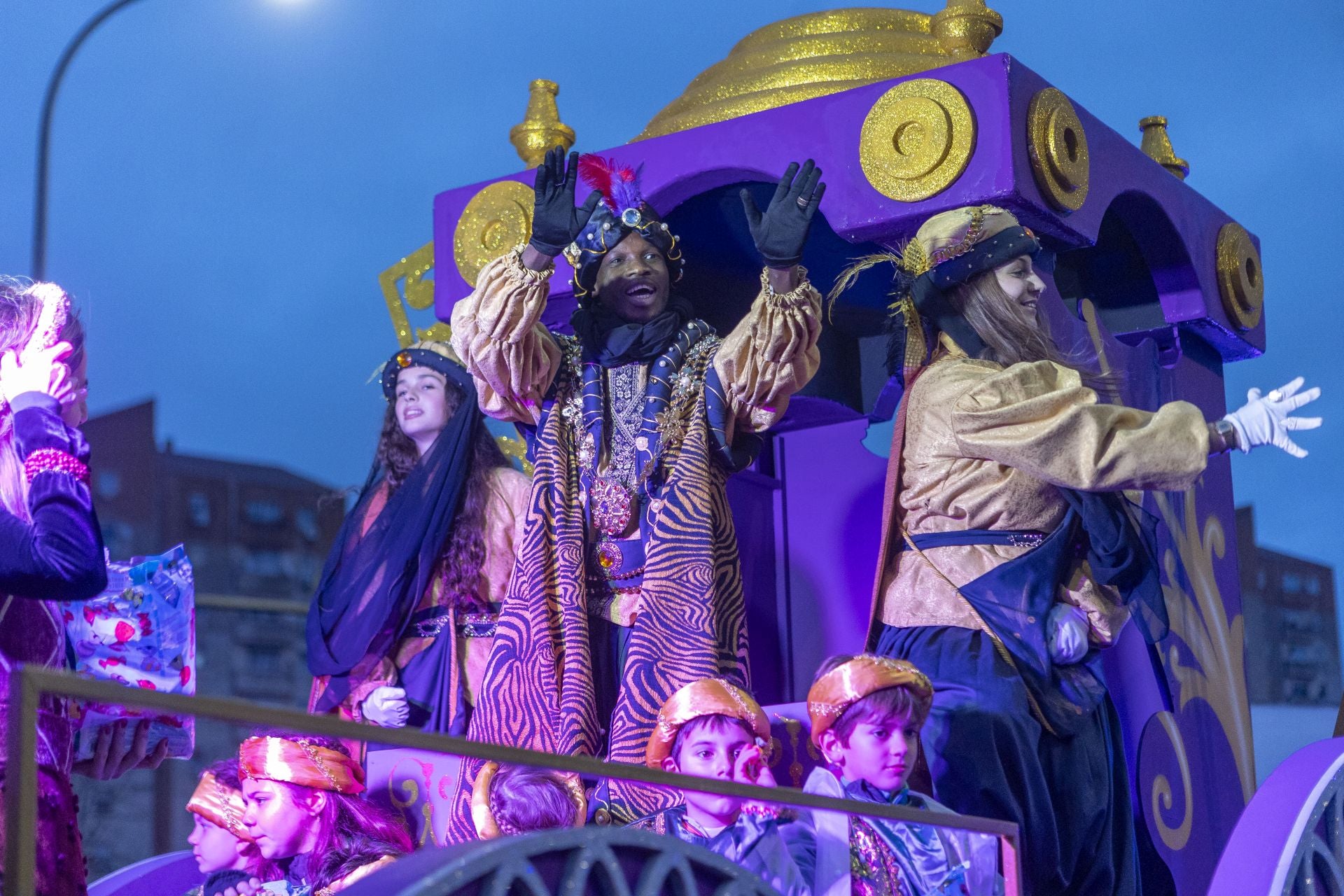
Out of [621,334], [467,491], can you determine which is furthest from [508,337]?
[467,491]

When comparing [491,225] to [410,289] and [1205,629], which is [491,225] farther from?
[1205,629]

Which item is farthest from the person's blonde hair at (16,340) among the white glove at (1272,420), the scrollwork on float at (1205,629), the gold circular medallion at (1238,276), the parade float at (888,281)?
the gold circular medallion at (1238,276)

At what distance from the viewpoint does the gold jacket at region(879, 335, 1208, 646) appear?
11.4 feet

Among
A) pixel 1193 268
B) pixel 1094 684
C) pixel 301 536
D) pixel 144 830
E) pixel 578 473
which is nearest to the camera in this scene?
pixel 1094 684

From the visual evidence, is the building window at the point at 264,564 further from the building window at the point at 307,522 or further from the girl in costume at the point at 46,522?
the girl in costume at the point at 46,522

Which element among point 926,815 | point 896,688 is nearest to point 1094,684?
point 896,688

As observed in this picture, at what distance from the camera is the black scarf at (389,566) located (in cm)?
439

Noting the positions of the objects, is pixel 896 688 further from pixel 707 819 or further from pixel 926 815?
pixel 926 815

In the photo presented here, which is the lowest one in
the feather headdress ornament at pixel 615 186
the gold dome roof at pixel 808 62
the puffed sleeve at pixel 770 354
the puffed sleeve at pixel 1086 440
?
the puffed sleeve at pixel 1086 440

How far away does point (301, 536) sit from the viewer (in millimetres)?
11375

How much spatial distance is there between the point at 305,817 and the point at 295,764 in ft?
0.34

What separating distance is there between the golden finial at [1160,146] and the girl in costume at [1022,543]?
4.40 ft

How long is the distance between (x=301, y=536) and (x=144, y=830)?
24.1ft

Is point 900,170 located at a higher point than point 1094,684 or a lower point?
higher
